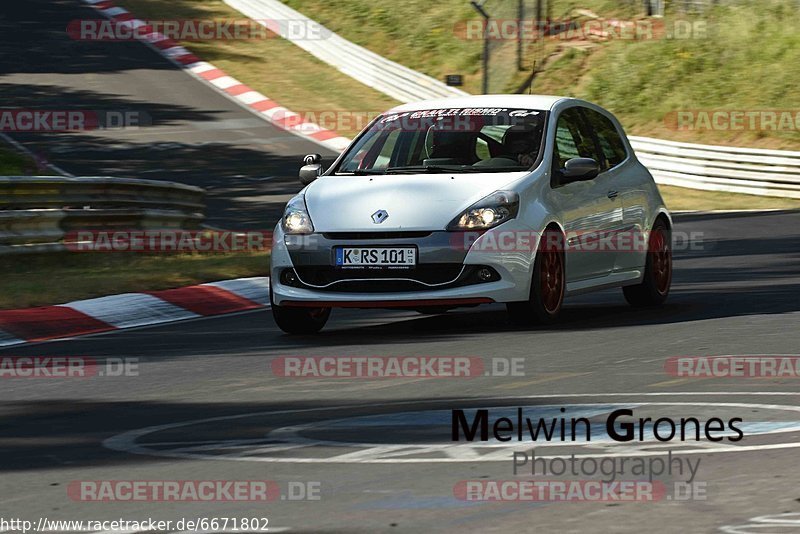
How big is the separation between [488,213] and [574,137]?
1.72 metres

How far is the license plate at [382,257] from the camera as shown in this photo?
10.2 metres

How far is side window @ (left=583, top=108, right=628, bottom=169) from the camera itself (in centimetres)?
1199

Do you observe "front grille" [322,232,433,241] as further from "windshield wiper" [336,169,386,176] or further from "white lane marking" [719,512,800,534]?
"white lane marking" [719,512,800,534]

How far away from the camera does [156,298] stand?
1280 centimetres

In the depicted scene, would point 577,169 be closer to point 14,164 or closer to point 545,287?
point 545,287

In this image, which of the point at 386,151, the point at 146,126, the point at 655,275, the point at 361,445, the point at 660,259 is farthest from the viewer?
the point at 146,126

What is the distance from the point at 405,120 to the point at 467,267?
181 cm

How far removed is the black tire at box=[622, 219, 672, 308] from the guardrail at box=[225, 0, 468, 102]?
66.6ft

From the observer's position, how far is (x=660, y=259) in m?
12.3

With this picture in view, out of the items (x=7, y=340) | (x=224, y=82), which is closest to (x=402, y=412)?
(x=7, y=340)

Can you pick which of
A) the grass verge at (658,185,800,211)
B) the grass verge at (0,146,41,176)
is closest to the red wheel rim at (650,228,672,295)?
the grass verge at (658,185,800,211)

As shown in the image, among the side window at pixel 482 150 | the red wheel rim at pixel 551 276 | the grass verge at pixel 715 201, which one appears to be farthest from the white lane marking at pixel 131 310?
the grass verge at pixel 715 201

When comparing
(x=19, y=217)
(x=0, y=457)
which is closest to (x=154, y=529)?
(x=0, y=457)

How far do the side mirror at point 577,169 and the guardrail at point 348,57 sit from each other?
21.5 meters
